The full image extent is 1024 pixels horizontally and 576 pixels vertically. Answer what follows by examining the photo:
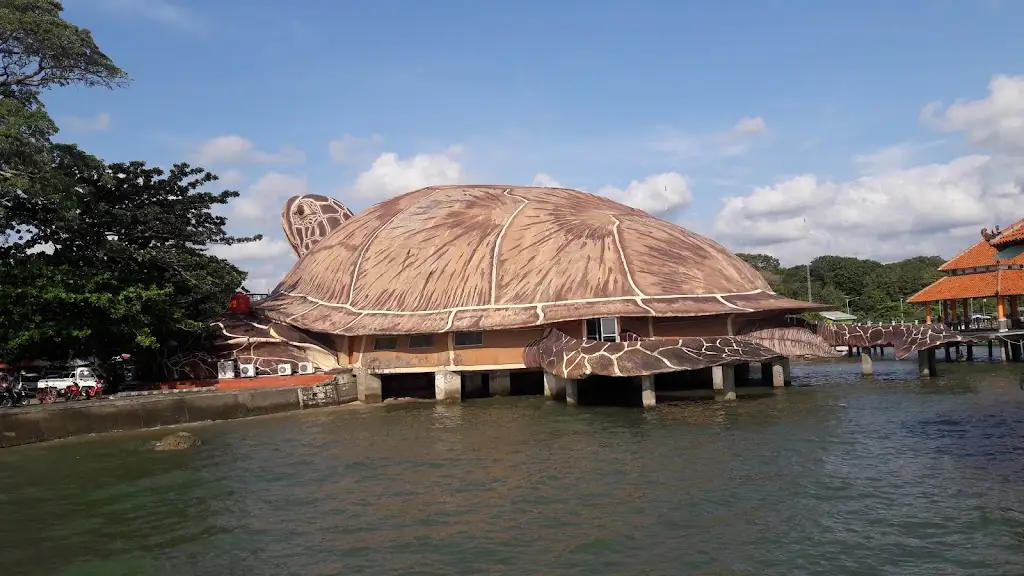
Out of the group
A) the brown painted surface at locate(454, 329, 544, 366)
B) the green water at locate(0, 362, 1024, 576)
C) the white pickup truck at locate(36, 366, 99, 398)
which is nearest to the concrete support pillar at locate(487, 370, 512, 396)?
the brown painted surface at locate(454, 329, 544, 366)

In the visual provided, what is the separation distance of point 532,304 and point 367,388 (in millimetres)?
9115

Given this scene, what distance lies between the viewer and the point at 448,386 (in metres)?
33.2

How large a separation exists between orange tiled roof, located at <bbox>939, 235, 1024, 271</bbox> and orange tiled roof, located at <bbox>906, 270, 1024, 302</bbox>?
2.28ft

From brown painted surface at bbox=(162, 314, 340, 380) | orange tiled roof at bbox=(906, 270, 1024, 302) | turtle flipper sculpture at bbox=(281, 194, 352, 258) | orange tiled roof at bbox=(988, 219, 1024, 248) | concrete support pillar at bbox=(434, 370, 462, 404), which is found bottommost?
concrete support pillar at bbox=(434, 370, 462, 404)

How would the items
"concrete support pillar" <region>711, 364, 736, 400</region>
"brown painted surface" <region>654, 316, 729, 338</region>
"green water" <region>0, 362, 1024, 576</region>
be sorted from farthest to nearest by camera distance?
"brown painted surface" <region>654, 316, 729, 338</region>, "concrete support pillar" <region>711, 364, 736, 400</region>, "green water" <region>0, 362, 1024, 576</region>

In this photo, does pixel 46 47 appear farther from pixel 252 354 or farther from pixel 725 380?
pixel 725 380

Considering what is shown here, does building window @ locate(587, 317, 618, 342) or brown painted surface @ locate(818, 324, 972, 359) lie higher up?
building window @ locate(587, 317, 618, 342)

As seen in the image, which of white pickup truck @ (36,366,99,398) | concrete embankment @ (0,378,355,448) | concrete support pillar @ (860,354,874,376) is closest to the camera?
concrete embankment @ (0,378,355,448)

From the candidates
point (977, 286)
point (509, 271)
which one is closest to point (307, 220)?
point (509, 271)

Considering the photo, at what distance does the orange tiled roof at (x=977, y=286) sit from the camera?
146 feet

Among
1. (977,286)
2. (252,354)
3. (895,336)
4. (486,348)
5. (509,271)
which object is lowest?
(895,336)

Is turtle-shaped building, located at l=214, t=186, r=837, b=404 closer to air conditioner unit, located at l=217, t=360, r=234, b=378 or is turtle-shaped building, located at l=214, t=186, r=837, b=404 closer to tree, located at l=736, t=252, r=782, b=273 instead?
air conditioner unit, located at l=217, t=360, r=234, b=378

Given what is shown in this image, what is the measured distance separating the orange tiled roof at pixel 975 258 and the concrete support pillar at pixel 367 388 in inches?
1572

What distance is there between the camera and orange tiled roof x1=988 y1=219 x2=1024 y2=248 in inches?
1785
